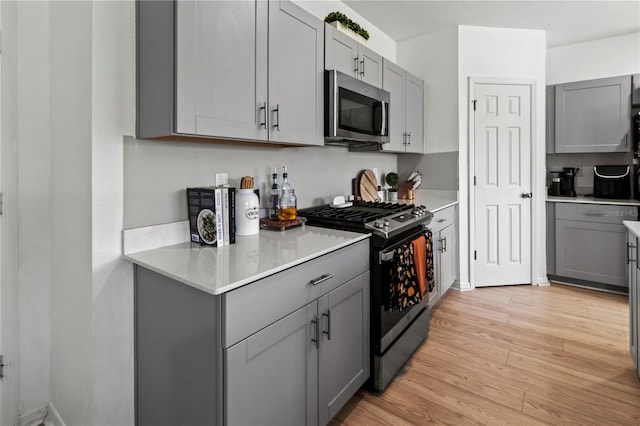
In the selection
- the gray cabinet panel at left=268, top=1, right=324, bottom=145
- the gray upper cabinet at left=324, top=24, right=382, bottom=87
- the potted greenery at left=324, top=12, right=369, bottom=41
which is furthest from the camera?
the potted greenery at left=324, top=12, right=369, bottom=41

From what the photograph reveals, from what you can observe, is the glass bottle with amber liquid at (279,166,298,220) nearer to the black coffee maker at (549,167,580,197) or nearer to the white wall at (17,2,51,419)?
the white wall at (17,2,51,419)

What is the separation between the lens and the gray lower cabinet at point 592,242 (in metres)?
3.31

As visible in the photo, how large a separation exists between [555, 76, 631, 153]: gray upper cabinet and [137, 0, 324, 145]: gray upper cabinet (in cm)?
309

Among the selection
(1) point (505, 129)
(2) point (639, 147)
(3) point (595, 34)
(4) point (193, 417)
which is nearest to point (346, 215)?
(4) point (193, 417)

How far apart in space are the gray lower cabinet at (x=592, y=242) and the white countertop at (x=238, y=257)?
279 centimetres

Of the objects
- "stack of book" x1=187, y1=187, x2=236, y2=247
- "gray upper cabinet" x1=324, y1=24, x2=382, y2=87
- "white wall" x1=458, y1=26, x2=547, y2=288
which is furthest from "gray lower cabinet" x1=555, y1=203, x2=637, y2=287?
"stack of book" x1=187, y1=187, x2=236, y2=247

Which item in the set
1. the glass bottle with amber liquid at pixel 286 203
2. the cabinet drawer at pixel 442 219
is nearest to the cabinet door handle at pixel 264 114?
the glass bottle with amber liquid at pixel 286 203

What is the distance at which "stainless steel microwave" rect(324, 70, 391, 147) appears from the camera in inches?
81.7

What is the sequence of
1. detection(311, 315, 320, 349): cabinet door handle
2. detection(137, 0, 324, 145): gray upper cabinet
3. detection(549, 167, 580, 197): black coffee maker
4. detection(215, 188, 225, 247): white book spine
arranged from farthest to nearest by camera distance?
detection(549, 167, 580, 197): black coffee maker → detection(215, 188, 225, 247): white book spine → detection(311, 315, 320, 349): cabinet door handle → detection(137, 0, 324, 145): gray upper cabinet

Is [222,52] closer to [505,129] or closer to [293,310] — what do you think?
[293,310]

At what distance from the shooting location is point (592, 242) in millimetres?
3439

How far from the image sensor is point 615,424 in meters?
1.67

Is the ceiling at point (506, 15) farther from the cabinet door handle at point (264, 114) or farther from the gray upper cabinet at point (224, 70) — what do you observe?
the cabinet door handle at point (264, 114)

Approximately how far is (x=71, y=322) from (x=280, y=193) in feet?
3.88
